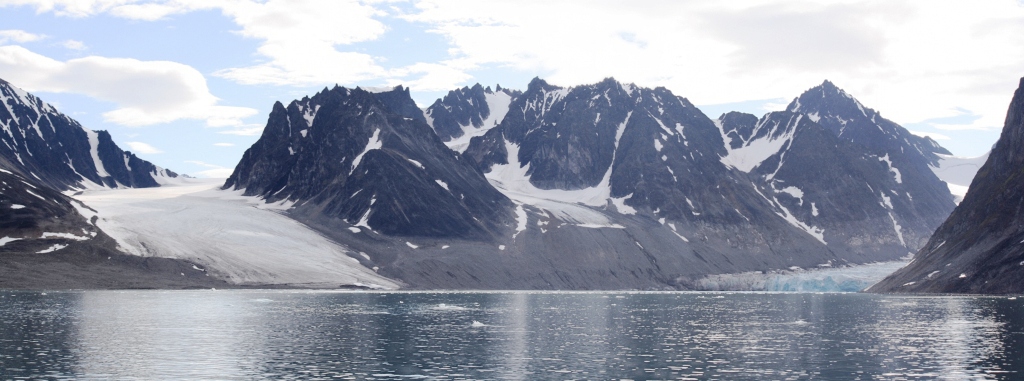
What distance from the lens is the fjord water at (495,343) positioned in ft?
242

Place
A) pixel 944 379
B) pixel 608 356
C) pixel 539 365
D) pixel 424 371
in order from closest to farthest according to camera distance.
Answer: pixel 944 379 → pixel 424 371 → pixel 539 365 → pixel 608 356

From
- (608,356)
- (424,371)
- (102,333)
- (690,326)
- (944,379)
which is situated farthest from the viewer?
(690,326)

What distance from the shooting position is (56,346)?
8700cm

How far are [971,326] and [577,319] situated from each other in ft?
165

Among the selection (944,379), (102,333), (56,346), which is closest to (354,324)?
(102,333)

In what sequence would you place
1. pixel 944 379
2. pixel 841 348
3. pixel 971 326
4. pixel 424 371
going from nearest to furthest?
pixel 944 379
pixel 424 371
pixel 841 348
pixel 971 326

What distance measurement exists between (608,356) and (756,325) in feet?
152

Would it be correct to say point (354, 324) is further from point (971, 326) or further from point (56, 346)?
point (971, 326)

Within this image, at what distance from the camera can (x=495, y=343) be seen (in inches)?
3824

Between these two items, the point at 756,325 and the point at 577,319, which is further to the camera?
the point at 577,319

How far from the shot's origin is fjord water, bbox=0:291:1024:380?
242 ft

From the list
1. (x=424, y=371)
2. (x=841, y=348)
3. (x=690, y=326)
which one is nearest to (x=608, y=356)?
(x=424, y=371)

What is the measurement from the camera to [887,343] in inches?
3807

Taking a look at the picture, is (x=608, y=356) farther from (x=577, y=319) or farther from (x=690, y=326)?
(x=577, y=319)
